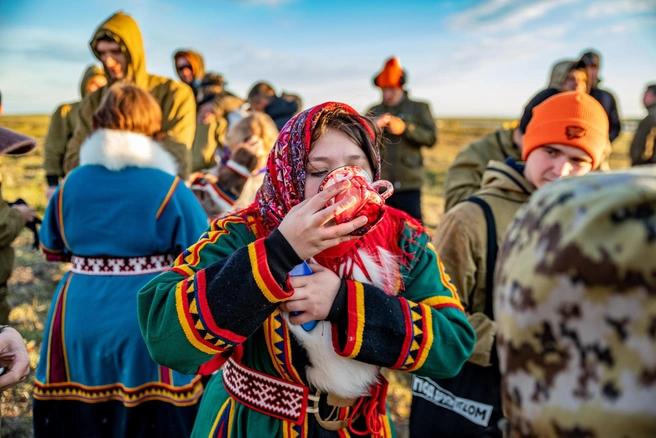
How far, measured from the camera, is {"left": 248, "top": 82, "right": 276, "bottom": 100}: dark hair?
710 cm

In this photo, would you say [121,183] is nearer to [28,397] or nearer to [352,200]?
[352,200]

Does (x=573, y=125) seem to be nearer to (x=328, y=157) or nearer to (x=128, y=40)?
(x=328, y=157)

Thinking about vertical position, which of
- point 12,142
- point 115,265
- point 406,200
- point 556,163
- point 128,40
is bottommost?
point 406,200

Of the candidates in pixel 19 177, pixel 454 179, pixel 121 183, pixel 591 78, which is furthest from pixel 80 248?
pixel 19 177

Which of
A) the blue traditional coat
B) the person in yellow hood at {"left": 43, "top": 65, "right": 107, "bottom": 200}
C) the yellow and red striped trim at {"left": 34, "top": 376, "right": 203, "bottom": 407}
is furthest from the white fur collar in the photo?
the person in yellow hood at {"left": 43, "top": 65, "right": 107, "bottom": 200}

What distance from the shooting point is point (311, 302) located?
53.0 inches

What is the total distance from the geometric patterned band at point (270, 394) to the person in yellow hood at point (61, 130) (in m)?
4.31

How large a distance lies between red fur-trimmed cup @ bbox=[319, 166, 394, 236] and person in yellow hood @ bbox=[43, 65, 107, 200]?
4.51m

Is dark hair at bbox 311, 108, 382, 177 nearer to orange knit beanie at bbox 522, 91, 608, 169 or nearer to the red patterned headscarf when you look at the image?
the red patterned headscarf

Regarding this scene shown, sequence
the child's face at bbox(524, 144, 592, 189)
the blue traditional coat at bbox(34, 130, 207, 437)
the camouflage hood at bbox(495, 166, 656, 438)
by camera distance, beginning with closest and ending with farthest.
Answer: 1. the camouflage hood at bbox(495, 166, 656, 438)
2. the child's face at bbox(524, 144, 592, 189)
3. the blue traditional coat at bbox(34, 130, 207, 437)

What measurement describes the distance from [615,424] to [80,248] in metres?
2.80

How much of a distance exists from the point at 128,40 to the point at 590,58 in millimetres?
4477

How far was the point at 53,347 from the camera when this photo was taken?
273cm

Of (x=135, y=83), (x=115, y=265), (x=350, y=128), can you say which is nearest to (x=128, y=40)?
(x=135, y=83)
